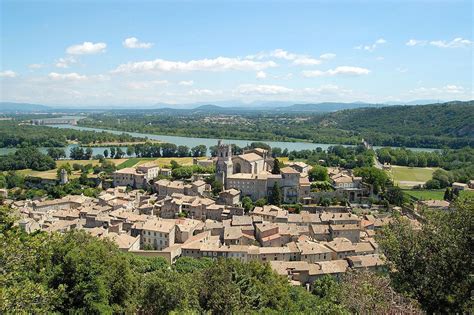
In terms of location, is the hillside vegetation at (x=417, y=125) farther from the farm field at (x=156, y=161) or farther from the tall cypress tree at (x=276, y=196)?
the tall cypress tree at (x=276, y=196)

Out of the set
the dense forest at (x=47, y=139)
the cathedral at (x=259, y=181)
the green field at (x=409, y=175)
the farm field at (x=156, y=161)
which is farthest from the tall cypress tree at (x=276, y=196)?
the dense forest at (x=47, y=139)

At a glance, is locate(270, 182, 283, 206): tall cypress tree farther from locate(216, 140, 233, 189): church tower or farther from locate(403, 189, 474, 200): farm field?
locate(403, 189, 474, 200): farm field

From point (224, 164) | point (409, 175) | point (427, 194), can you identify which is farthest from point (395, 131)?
point (224, 164)

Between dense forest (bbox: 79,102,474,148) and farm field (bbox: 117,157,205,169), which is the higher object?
dense forest (bbox: 79,102,474,148)

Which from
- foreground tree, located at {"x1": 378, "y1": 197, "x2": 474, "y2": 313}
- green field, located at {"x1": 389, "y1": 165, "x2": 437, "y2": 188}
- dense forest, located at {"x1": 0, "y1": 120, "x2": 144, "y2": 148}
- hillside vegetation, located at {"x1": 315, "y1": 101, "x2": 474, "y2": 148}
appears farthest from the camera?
hillside vegetation, located at {"x1": 315, "y1": 101, "x2": 474, "y2": 148}

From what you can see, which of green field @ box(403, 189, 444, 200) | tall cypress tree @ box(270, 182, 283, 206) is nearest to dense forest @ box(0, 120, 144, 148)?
tall cypress tree @ box(270, 182, 283, 206)
